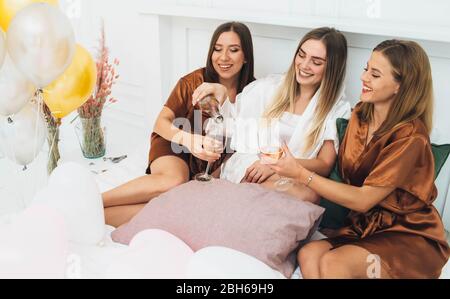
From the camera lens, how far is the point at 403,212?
135cm

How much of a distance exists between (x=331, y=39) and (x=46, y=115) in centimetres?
129

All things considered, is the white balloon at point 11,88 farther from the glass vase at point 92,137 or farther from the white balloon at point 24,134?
the glass vase at point 92,137

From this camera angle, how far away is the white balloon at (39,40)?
1.46 metres

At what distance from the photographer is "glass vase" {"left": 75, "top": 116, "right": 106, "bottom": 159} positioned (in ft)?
7.53

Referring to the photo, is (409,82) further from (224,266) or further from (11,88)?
(11,88)

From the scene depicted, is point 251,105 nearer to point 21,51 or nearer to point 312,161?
point 312,161

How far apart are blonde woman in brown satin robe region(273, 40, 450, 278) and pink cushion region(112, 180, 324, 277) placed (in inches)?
3.5

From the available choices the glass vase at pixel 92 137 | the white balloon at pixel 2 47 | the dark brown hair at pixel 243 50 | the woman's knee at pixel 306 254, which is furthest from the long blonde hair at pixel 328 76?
the glass vase at pixel 92 137

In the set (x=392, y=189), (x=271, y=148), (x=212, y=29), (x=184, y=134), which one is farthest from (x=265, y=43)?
(x=392, y=189)

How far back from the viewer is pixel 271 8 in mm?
1817

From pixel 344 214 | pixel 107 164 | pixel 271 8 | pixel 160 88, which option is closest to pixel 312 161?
pixel 344 214

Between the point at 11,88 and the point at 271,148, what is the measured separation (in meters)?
0.96

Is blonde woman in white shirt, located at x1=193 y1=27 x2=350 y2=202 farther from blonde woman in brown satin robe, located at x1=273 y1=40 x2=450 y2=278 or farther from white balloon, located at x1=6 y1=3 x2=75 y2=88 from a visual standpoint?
white balloon, located at x1=6 y1=3 x2=75 y2=88

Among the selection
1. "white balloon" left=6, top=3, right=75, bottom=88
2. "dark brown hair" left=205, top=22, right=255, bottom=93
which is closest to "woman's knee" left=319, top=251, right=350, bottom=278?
"dark brown hair" left=205, top=22, right=255, bottom=93
